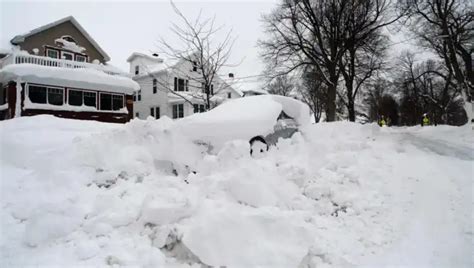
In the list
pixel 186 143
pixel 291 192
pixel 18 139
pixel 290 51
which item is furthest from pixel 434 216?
pixel 290 51

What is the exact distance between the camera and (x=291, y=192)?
4883mm

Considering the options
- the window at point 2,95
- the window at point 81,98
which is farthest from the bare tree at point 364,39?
the window at point 2,95

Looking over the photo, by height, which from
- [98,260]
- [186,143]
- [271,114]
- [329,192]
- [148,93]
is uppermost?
[148,93]

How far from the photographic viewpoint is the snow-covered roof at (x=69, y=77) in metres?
16.6

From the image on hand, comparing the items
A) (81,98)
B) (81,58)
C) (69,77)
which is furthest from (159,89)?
(69,77)

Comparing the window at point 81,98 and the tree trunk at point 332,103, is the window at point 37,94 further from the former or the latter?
the tree trunk at point 332,103

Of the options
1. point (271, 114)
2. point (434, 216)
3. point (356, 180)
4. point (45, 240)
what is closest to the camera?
point (45, 240)

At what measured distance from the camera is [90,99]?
1992 cm

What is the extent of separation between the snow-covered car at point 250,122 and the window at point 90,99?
15.2 m

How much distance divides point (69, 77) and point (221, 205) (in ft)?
57.5

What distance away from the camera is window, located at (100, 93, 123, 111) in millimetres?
20375

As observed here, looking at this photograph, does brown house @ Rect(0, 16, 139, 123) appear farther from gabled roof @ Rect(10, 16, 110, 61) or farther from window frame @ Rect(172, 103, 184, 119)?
window frame @ Rect(172, 103, 184, 119)

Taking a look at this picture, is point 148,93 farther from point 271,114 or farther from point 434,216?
point 434,216

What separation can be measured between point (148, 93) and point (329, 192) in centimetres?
2803
